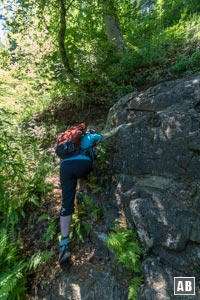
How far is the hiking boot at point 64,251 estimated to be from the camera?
15.7 feet

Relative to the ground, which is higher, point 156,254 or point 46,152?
point 46,152

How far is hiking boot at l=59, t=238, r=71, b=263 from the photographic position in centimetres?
479

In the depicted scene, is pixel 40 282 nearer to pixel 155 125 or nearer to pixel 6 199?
pixel 6 199

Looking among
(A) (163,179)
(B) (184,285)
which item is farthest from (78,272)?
(A) (163,179)

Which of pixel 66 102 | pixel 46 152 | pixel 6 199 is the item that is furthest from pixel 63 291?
pixel 66 102

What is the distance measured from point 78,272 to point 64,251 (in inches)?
16.0

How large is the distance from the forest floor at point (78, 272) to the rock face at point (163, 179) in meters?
0.61

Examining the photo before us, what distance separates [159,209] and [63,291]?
1981 mm

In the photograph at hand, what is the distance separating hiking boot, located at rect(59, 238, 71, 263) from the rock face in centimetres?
109

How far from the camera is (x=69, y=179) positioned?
16.6 ft

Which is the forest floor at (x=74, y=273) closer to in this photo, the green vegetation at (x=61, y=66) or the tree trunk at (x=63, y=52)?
the green vegetation at (x=61, y=66)

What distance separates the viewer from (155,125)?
5.30m

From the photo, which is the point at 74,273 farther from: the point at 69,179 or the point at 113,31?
the point at 113,31

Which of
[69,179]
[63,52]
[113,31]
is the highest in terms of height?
[113,31]
